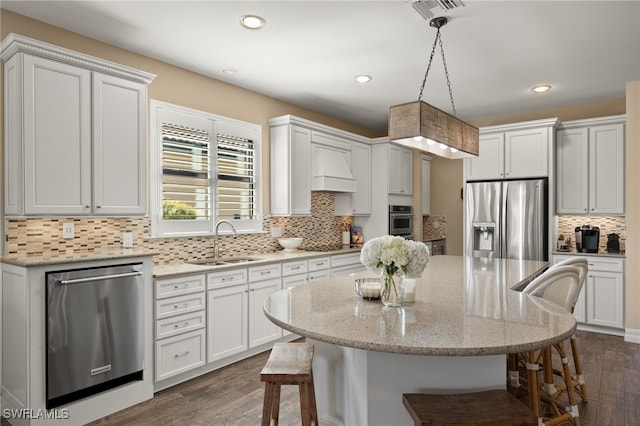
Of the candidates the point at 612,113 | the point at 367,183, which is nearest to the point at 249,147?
the point at 367,183

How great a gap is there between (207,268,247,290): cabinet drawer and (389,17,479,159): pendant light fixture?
1934mm

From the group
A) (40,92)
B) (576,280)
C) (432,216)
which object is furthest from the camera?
(432,216)

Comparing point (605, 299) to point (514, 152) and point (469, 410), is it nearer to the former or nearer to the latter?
point (514, 152)

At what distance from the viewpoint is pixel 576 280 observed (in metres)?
2.49

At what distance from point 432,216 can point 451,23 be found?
4356mm

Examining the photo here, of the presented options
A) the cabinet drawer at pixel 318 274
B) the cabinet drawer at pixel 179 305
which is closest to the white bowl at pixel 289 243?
the cabinet drawer at pixel 318 274

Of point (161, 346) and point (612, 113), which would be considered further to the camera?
point (612, 113)

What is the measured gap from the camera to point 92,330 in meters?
2.75

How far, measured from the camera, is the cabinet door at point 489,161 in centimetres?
546

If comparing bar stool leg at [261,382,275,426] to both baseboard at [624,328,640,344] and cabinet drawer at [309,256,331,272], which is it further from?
baseboard at [624,328,640,344]

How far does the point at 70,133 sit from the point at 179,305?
4.95 feet

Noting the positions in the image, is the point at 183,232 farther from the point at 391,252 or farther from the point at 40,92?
the point at 391,252

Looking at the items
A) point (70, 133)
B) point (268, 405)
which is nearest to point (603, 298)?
point (268, 405)

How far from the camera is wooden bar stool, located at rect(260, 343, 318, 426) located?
1.88 m
